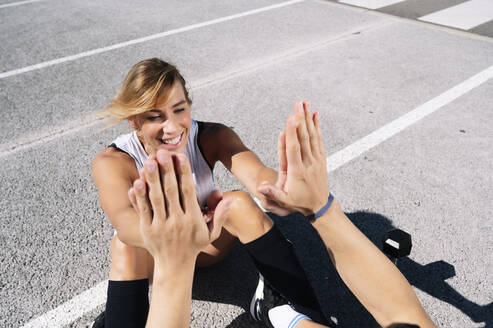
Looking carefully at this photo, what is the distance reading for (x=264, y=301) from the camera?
2.28 m

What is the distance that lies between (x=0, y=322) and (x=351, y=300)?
2159 millimetres

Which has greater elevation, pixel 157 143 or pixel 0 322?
pixel 157 143

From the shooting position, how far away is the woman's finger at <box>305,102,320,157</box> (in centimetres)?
153

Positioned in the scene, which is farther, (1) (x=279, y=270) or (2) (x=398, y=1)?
(2) (x=398, y=1)

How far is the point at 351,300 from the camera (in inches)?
103

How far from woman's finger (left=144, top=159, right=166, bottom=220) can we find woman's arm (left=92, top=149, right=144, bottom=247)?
2.58 ft

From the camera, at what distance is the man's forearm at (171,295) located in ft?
4.00

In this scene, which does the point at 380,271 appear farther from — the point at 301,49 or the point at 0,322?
the point at 301,49

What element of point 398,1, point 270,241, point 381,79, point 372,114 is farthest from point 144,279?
point 398,1

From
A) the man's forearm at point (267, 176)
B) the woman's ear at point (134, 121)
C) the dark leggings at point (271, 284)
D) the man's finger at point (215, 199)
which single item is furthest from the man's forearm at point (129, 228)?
the man's forearm at point (267, 176)

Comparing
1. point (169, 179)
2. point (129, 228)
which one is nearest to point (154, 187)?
point (169, 179)

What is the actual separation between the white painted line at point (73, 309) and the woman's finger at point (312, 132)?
179cm

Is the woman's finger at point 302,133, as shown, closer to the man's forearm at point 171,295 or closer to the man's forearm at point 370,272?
the man's forearm at point 370,272

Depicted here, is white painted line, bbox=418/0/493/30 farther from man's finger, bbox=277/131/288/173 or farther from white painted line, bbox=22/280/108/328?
white painted line, bbox=22/280/108/328
